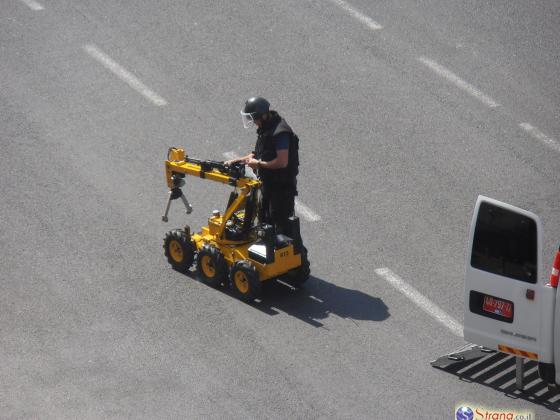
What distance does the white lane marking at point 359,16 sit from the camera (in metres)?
19.0

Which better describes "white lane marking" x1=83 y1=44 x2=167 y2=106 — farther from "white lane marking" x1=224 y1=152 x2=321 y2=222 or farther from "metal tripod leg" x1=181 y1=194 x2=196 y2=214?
"metal tripod leg" x1=181 y1=194 x2=196 y2=214

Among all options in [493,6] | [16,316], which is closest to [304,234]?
[16,316]

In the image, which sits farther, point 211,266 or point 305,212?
point 305,212

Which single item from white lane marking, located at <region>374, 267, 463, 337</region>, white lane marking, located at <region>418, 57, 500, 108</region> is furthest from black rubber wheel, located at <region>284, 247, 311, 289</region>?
white lane marking, located at <region>418, 57, 500, 108</region>

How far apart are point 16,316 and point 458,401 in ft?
15.6

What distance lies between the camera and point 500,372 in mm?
11453

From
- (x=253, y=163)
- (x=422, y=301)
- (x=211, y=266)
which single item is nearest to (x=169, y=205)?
(x=211, y=266)

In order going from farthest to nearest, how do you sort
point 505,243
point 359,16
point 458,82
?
point 359,16 < point 458,82 < point 505,243

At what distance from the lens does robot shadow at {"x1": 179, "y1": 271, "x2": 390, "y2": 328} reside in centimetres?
1253

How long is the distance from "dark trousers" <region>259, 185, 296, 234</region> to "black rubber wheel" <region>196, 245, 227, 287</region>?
0.70 meters

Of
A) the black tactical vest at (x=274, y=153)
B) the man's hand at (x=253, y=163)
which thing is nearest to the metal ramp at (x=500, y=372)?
the black tactical vest at (x=274, y=153)

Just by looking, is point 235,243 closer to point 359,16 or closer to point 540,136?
point 540,136

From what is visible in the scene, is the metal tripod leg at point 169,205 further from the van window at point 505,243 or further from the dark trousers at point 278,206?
the van window at point 505,243

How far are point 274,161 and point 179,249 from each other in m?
1.63
